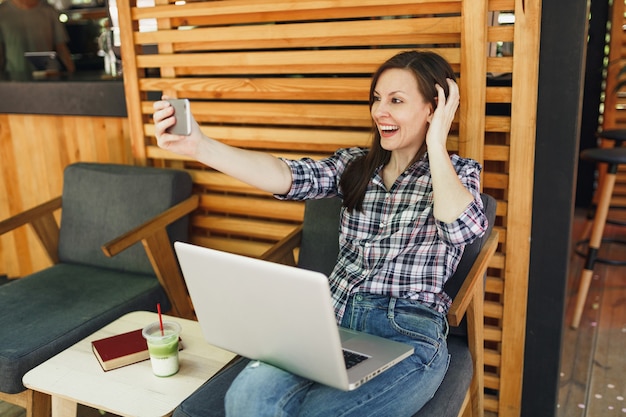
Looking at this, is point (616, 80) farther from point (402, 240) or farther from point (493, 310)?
point (402, 240)

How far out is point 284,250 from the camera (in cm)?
234

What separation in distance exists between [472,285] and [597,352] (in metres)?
1.49

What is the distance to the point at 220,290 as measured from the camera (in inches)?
60.5

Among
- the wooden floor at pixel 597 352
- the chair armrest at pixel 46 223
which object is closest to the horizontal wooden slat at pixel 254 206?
the chair armrest at pixel 46 223

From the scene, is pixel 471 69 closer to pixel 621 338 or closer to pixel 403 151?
pixel 403 151

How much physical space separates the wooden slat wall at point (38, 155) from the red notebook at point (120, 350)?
143cm

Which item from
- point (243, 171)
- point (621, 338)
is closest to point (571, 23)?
point (243, 171)

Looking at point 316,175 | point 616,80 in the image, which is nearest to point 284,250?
point 316,175

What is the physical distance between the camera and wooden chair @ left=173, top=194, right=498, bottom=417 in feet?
5.80

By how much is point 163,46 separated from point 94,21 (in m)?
3.26

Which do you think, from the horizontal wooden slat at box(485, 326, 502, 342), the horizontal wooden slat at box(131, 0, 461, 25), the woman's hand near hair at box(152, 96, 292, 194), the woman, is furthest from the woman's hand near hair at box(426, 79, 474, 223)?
the horizontal wooden slat at box(485, 326, 502, 342)

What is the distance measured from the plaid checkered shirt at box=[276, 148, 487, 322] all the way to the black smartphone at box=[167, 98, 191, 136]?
1.48 ft

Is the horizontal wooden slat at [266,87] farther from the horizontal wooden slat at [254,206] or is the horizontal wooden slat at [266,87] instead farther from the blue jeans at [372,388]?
the blue jeans at [372,388]

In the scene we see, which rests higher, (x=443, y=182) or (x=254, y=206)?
(x=443, y=182)
